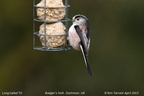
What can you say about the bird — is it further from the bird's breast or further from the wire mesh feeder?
the wire mesh feeder

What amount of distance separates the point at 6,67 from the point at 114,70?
2.05 meters

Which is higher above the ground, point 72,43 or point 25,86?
point 72,43

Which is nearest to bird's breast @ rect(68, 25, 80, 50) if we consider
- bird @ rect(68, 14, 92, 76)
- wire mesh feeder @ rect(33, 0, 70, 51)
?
bird @ rect(68, 14, 92, 76)

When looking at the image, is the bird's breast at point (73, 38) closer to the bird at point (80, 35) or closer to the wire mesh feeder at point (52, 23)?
the bird at point (80, 35)

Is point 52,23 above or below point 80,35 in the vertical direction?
above

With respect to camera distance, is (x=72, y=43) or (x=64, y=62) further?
(x=64, y=62)

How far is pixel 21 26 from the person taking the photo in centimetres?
893

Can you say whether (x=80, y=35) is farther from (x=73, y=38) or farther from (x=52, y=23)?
(x=52, y=23)

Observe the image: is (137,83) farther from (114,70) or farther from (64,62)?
(64,62)

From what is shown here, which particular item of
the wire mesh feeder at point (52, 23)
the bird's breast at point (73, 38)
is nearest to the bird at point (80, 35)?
the bird's breast at point (73, 38)

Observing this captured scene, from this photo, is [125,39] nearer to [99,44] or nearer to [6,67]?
[99,44]

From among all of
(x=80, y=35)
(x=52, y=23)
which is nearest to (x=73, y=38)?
(x=80, y=35)

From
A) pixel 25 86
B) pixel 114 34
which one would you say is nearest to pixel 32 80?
pixel 25 86

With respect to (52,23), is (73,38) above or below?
below
